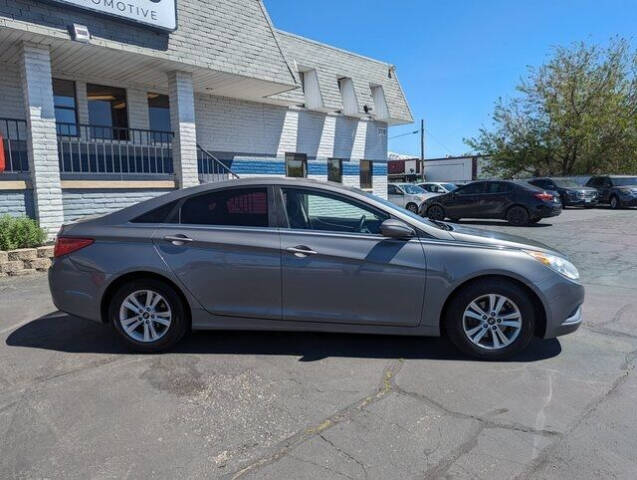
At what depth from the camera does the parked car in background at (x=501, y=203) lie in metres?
14.4

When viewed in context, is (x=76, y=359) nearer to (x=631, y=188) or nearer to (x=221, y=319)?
(x=221, y=319)

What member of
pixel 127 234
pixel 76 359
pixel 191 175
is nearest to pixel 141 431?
pixel 76 359

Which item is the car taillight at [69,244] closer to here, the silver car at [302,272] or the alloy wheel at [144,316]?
the silver car at [302,272]

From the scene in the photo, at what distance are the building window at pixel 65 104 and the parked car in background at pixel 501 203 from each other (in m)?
11.8

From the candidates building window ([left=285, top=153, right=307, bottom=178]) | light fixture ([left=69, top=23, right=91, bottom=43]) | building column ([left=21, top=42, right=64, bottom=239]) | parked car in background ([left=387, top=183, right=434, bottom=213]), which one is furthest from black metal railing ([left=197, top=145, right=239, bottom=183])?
parked car in background ([left=387, top=183, right=434, bottom=213])

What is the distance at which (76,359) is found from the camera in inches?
162

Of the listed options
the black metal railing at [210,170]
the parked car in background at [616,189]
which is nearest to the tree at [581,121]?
the parked car in background at [616,189]

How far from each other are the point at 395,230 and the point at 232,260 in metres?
1.43

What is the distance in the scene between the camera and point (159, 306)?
4203mm

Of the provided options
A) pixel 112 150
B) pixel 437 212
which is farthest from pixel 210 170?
pixel 437 212

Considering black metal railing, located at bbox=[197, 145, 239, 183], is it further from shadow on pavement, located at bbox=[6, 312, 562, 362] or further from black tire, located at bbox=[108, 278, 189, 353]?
black tire, located at bbox=[108, 278, 189, 353]

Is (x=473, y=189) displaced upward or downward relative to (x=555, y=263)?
upward

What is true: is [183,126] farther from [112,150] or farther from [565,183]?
[565,183]

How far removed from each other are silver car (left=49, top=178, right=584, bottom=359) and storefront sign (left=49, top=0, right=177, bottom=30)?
6.05 m
